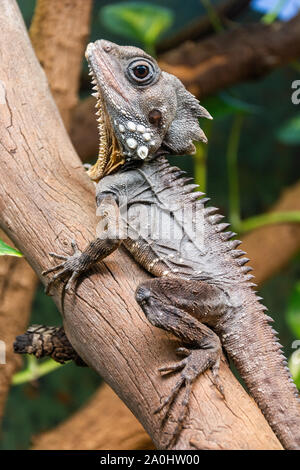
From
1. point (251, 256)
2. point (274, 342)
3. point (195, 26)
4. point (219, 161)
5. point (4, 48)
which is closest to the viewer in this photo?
point (274, 342)

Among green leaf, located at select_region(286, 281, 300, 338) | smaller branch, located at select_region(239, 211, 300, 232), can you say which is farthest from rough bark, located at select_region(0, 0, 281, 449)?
smaller branch, located at select_region(239, 211, 300, 232)

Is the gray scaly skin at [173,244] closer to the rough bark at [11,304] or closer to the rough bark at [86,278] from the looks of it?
the rough bark at [86,278]

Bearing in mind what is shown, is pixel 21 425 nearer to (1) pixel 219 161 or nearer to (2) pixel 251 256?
(2) pixel 251 256

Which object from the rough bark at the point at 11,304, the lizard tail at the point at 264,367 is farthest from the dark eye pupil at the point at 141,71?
the rough bark at the point at 11,304

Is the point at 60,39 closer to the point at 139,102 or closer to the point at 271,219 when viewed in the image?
the point at 139,102

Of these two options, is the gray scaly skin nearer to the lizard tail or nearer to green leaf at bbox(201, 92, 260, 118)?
the lizard tail

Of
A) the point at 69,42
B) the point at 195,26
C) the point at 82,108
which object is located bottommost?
the point at 82,108

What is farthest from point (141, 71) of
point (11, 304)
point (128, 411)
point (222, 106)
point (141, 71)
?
point (128, 411)
